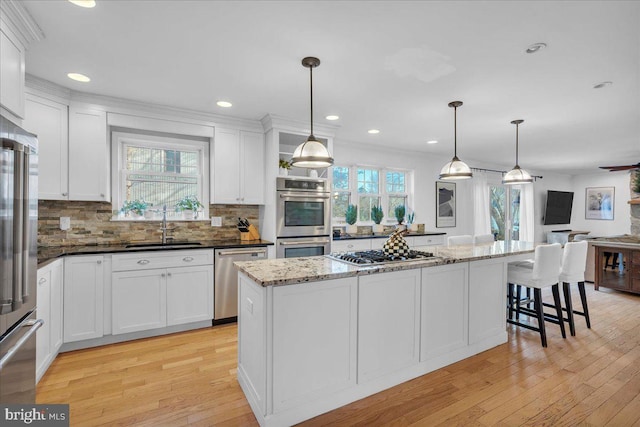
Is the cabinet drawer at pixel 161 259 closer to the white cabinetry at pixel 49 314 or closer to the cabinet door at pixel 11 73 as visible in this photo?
the white cabinetry at pixel 49 314

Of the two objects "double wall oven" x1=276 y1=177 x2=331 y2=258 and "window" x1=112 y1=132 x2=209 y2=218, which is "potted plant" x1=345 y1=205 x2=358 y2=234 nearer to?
"double wall oven" x1=276 y1=177 x2=331 y2=258

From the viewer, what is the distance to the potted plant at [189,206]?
3.87 metres

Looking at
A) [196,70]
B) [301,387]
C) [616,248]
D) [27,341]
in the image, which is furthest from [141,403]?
[616,248]

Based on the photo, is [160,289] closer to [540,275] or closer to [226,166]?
[226,166]

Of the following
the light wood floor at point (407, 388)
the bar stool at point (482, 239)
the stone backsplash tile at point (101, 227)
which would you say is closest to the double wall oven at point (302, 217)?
the stone backsplash tile at point (101, 227)

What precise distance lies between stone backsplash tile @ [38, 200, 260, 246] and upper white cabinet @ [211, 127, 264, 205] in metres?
0.33

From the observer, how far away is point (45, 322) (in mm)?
2402

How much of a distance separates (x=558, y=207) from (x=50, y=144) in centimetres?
1067

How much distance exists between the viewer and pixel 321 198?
4176 mm

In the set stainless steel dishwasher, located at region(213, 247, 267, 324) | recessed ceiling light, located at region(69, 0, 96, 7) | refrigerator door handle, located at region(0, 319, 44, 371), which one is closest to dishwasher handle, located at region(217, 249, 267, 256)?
stainless steel dishwasher, located at region(213, 247, 267, 324)

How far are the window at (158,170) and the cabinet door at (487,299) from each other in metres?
3.21

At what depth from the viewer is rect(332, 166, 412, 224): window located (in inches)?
205

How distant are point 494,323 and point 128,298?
3.56 m

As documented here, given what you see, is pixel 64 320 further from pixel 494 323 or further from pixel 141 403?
pixel 494 323
